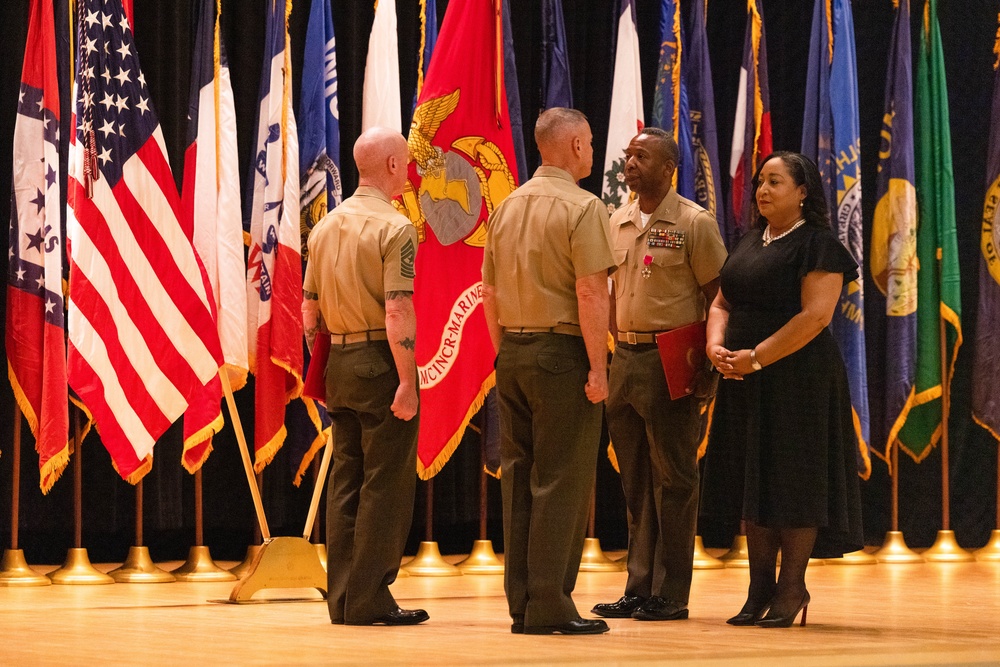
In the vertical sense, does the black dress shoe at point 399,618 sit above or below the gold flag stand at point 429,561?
above

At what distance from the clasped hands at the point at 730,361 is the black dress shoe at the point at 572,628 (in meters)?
0.87

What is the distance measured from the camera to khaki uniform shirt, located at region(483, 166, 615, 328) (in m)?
4.10

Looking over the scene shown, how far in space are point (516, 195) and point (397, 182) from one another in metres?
0.48

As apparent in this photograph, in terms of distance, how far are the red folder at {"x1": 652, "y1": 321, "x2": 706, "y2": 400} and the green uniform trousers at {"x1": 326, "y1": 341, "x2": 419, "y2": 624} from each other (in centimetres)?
83

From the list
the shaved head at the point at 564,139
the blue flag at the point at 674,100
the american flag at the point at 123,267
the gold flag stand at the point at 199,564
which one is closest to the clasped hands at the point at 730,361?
the shaved head at the point at 564,139

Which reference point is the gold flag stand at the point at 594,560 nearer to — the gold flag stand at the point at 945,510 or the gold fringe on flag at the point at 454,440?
the gold fringe on flag at the point at 454,440

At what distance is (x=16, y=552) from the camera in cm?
599

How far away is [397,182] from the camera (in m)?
4.53

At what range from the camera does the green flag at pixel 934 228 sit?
706cm

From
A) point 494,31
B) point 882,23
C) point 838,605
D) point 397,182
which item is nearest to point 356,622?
point 397,182

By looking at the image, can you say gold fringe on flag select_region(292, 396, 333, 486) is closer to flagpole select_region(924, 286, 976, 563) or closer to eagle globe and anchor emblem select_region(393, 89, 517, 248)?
eagle globe and anchor emblem select_region(393, 89, 517, 248)

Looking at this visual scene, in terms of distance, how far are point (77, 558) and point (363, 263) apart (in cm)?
248

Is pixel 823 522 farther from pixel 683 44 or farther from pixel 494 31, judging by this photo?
pixel 683 44

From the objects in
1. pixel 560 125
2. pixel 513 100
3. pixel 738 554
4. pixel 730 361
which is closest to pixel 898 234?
pixel 738 554
